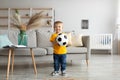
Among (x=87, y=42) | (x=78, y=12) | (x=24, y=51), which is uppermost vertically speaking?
(x=78, y=12)

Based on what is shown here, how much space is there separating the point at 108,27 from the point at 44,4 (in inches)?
92.8

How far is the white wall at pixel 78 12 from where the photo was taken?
8.12 meters

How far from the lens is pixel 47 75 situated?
13.0 feet

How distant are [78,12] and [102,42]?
1.34 meters

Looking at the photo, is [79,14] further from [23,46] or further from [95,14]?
[23,46]

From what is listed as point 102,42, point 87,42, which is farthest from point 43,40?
point 102,42

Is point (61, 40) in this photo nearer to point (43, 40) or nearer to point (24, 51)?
point (24, 51)

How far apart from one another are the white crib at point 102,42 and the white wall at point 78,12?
1.03ft

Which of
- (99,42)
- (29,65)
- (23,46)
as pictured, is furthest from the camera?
(99,42)

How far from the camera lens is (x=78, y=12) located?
8164 mm

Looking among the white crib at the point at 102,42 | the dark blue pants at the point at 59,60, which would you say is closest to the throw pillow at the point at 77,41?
the dark blue pants at the point at 59,60

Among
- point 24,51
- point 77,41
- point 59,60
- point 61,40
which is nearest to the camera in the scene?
point 61,40

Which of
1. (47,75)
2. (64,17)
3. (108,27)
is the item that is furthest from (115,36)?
(47,75)

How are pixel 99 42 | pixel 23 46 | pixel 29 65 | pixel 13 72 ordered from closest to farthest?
pixel 23 46 < pixel 13 72 < pixel 29 65 < pixel 99 42
